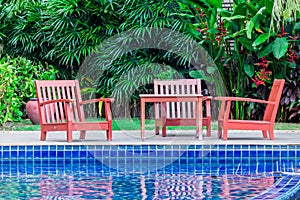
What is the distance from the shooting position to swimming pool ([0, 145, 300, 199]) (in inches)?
225

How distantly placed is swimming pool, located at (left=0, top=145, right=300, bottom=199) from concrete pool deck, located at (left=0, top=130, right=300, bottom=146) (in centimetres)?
12

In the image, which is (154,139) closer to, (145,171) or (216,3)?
(145,171)

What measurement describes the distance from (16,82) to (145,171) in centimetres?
416

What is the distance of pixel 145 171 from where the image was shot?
7172 mm

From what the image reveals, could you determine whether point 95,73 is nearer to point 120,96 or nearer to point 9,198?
point 120,96

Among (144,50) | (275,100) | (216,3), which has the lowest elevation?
(275,100)

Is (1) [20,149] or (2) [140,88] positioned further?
(2) [140,88]

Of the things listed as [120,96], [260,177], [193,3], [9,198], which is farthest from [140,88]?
[9,198]

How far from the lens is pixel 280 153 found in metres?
7.55

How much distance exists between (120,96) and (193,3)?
245 cm

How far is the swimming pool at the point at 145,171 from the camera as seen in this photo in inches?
225

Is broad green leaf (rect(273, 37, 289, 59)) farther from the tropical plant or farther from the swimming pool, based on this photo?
the swimming pool

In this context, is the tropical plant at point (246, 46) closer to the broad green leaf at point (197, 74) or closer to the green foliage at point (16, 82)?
the broad green leaf at point (197, 74)

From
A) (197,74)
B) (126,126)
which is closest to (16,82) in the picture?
(126,126)
